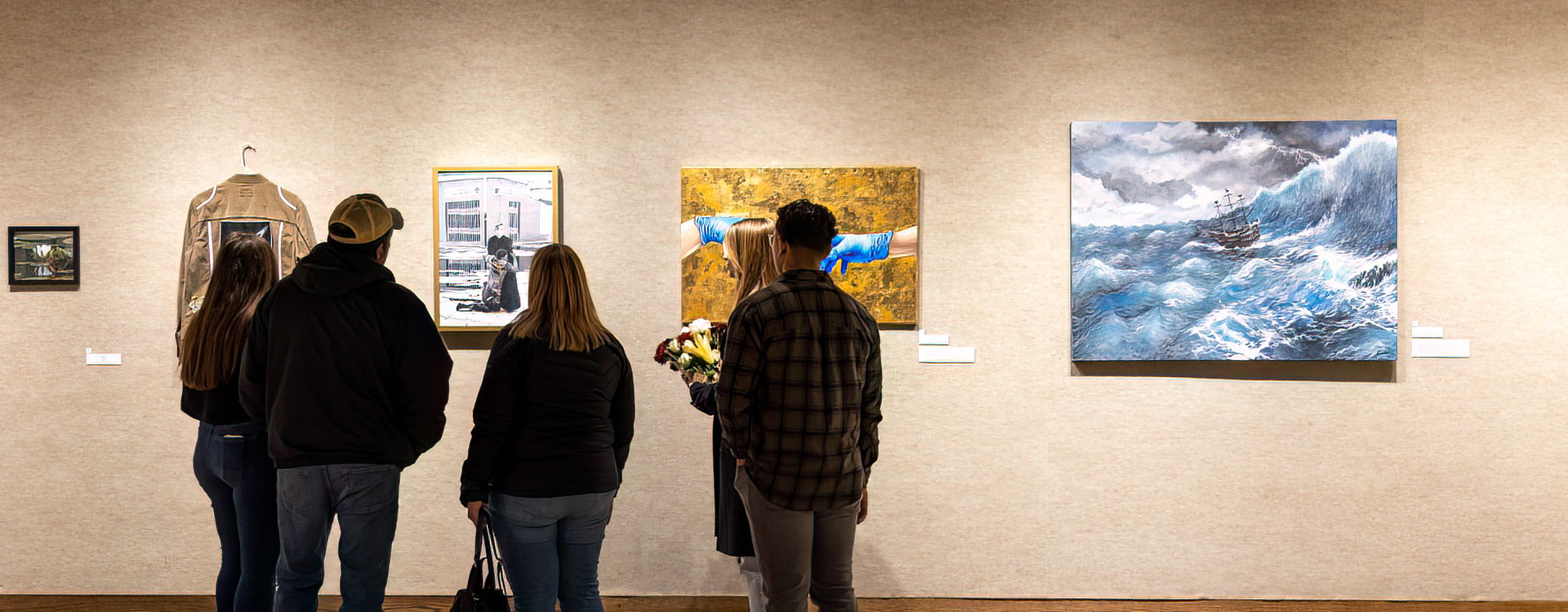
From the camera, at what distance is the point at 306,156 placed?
3.61m

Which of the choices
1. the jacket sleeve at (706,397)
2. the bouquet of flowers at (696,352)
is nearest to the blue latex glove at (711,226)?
the bouquet of flowers at (696,352)

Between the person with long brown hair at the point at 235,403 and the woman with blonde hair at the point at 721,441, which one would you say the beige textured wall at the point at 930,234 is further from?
the person with long brown hair at the point at 235,403

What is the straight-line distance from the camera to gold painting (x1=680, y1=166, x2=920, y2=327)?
3.53 m

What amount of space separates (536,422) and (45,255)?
2852 mm

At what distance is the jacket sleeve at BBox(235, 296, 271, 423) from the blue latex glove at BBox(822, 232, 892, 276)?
1.99 meters

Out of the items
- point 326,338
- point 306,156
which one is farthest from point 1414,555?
point 306,156

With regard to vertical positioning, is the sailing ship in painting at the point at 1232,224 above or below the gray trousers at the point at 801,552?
above

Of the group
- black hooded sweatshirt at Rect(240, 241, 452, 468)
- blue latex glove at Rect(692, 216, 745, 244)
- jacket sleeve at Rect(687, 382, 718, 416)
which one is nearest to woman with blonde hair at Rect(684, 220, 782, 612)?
jacket sleeve at Rect(687, 382, 718, 416)

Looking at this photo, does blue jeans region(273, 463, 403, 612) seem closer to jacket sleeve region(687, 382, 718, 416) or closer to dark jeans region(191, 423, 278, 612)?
dark jeans region(191, 423, 278, 612)

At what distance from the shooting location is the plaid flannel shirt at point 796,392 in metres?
2.10

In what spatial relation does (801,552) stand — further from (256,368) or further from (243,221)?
(243,221)

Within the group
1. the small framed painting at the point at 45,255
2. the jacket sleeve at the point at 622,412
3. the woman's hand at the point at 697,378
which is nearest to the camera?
the jacket sleeve at the point at 622,412

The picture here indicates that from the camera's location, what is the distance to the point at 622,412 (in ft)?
7.86

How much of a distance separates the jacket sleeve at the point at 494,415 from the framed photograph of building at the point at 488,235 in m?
1.37
